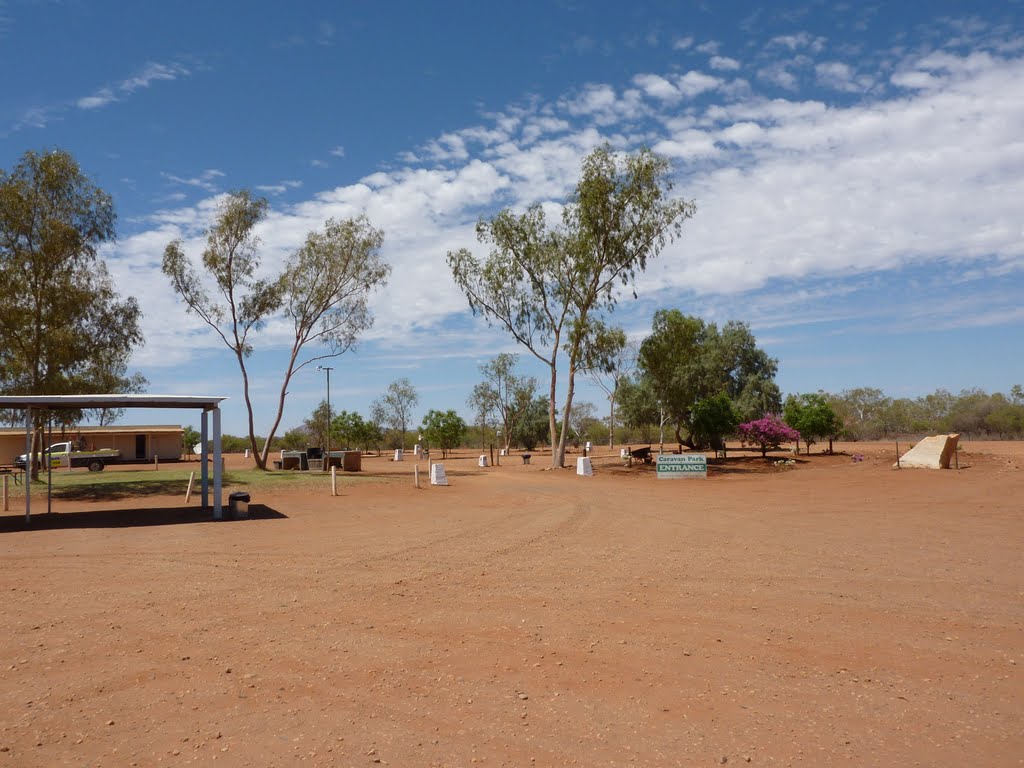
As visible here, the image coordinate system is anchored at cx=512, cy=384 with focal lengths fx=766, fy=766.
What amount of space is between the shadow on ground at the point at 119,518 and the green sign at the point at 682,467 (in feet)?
55.6

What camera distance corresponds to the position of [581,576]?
10.8 m

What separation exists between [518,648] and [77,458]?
47687mm

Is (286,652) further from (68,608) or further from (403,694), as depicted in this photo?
(68,608)

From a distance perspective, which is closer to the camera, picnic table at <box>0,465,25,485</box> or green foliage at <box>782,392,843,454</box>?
picnic table at <box>0,465,25,485</box>

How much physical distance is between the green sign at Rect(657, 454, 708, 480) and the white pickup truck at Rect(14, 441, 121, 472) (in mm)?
31909

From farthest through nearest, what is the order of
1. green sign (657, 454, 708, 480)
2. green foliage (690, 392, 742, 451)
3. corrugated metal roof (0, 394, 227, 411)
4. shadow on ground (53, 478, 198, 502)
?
green foliage (690, 392, 742, 451) < green sign (657, 454, 708, 480) < shadow on ground (53, 478, 198, 502) < corrugated metal roof (0, 394, 227, 411)

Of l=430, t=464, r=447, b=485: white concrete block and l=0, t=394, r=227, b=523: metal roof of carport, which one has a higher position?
l=0, t=394, r=227, b=523: metal roof of carport

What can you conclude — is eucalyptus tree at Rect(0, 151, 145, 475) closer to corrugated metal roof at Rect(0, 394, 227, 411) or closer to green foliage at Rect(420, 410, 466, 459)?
corrugated metal roof at Rect(0, 394, 227, 411)

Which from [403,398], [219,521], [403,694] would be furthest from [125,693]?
[403,398]

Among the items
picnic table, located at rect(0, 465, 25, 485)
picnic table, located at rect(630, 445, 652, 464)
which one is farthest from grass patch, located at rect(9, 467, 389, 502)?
picnic table, located at rect(630, 445, 652, 464)

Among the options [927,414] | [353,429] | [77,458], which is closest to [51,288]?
[77,458]

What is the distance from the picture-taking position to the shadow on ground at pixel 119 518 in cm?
1766

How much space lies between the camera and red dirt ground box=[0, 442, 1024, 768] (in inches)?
212

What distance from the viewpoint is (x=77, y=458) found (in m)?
46.9
